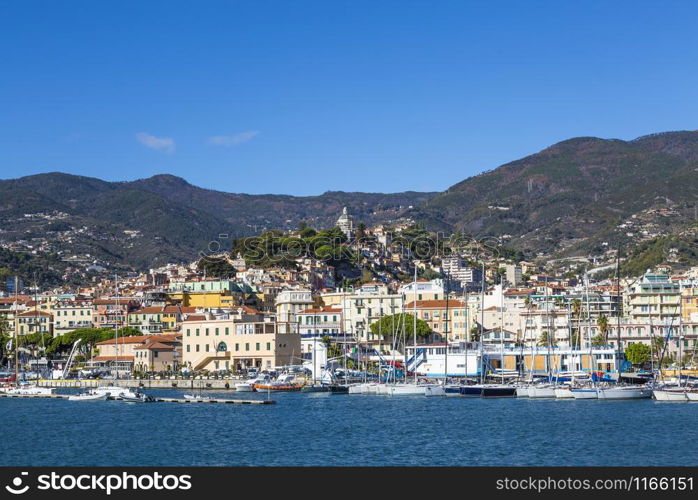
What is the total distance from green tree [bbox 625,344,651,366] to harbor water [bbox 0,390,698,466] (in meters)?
30.0

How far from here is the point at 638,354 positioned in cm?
9569

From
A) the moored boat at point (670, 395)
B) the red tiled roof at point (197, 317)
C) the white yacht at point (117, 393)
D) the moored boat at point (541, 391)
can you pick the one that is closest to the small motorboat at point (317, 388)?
the white yacht at point (117, 393)

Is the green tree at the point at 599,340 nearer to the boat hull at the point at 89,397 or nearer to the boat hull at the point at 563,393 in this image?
the boat hull at the point at 563,393

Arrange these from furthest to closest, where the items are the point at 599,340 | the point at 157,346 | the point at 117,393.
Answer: the point at 157,346 < the point at 599,340 < the point at 117,393

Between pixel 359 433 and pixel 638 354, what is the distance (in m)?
51.4

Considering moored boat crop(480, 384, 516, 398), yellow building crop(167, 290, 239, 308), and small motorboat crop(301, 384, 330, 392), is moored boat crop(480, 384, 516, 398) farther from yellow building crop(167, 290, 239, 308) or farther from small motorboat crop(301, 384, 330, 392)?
yellow building crop(167, 290, 239, 308)

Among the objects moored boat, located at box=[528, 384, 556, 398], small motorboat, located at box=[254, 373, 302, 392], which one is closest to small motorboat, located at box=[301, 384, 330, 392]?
small motorboat, located at box=[254, 373, 302, 392]

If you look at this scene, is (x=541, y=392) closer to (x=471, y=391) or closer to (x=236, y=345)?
(x=471, y=391)

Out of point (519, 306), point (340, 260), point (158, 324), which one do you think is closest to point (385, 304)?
point (519, 306)

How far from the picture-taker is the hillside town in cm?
9675

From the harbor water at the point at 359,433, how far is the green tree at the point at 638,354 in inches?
1181

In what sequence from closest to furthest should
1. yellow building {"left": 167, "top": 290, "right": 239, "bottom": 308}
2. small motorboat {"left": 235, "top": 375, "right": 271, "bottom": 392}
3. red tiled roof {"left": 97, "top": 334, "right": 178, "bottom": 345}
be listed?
small motorboat {"left": 235, "top": 375, "right": 271, "bottom": 392} < red tiled roof {"left": 97, "top": 334, "right": 178, "bottom": 345} < yellow building {"left": 167, "top": 290, "right": 239, "bottom": 308}

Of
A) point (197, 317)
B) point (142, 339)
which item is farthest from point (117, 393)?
point (142, 339)

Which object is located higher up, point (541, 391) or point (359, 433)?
point (541, 391)
